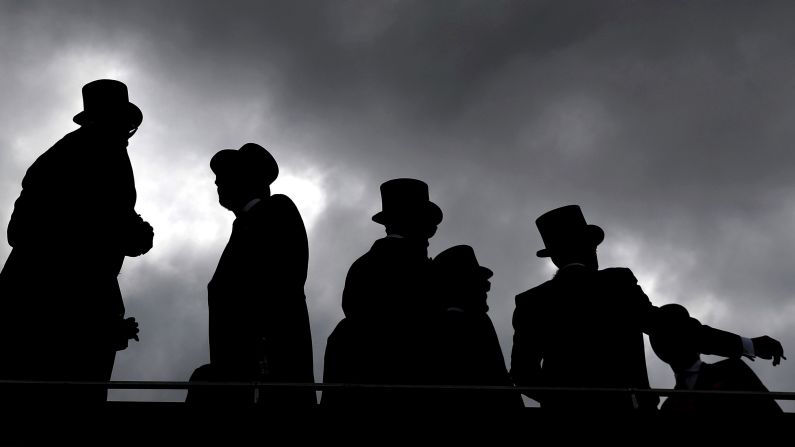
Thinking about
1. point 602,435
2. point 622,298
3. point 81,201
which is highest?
point 81,201

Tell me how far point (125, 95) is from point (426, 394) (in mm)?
3067

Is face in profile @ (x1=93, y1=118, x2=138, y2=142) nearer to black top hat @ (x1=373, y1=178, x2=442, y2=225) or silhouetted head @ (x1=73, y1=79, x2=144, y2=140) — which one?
silhouetted head @ (x1=73, y1=79, x2=144, y2=140)

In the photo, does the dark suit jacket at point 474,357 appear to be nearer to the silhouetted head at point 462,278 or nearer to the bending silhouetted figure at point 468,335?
the bending silhouetted figure at point 468,335

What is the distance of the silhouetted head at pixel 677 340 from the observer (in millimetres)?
6645

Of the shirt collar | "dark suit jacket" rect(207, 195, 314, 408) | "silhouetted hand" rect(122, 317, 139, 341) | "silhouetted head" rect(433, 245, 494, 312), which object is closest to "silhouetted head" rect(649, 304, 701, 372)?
"silhouetted head" rect(433, 245, 494, 312)

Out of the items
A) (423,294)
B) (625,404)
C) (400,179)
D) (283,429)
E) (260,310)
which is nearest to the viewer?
(283,429)

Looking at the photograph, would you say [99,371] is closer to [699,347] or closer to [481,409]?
[481,409]

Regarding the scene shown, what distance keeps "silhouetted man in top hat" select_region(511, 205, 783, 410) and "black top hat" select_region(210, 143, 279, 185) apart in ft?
7.03

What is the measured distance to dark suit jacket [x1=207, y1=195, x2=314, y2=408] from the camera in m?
5.03

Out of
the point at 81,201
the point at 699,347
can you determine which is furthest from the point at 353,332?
the point at 699,347

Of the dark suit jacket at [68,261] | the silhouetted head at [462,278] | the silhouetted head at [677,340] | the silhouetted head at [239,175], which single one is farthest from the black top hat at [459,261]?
the dark suit jacket at [68,261]

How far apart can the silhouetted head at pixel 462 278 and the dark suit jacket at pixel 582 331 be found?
34.6 inches

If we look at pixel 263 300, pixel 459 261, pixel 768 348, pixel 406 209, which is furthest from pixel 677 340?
pixel 263 300

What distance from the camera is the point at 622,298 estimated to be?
6.13m
